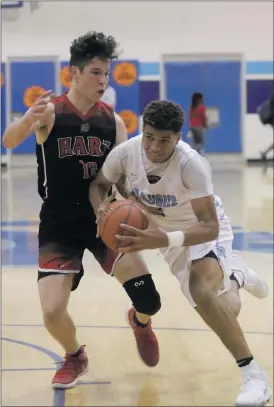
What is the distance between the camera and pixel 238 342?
2201 mm

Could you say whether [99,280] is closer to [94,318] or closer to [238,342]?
[94,318]

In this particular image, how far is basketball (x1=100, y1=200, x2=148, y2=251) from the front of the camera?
1550mm

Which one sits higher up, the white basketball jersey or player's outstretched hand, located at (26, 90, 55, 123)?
player's outstretched hand, located at (26, 90, 55, 123)

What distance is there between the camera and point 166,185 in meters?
1.78

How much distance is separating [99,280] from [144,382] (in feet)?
3.79

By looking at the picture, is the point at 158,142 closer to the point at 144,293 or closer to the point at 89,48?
the point at 89,48

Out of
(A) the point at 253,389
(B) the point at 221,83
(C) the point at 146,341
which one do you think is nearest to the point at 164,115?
(A) the point at 253,389

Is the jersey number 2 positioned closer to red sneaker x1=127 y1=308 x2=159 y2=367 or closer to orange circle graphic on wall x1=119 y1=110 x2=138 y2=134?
orange circle graphic on wall x1=119 y1=110 x2=138 y2=134

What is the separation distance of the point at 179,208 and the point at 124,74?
41 centimetres

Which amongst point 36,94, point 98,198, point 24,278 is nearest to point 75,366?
point 98,198

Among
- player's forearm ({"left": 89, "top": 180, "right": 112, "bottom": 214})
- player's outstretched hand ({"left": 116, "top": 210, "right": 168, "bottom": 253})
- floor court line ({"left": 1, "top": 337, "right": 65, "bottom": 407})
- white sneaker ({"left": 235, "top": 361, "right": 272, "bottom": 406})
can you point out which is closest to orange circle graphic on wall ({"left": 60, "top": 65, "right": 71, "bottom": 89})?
player's forearm ({"left": 89, "top": 180, "right": 112, "bottom": 214})

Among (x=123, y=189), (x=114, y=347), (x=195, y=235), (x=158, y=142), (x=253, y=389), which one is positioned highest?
(x=158, y=142)

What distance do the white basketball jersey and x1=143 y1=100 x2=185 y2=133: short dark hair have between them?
0.10 meters

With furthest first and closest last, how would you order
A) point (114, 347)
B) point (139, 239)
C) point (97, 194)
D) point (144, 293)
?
point (114, 347)
point (144, 293)
point (97, 194)
point (139, 239)
